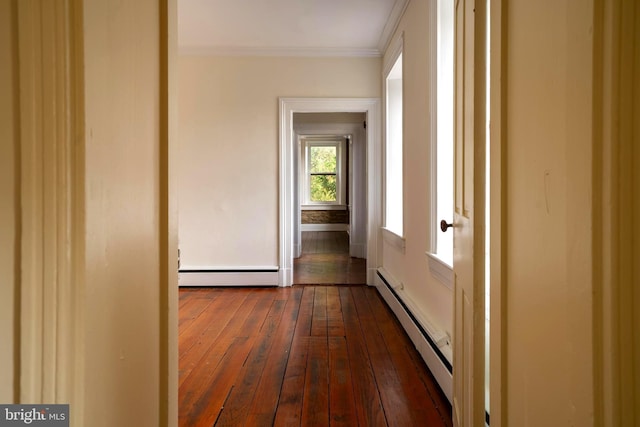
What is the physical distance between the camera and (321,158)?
10016 mm

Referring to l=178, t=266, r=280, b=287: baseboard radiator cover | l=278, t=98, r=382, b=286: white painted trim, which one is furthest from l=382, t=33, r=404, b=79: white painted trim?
l=178, t=266, r=280, b=287: baseboard radiator cover

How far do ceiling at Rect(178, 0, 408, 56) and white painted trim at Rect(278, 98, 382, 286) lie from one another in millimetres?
553

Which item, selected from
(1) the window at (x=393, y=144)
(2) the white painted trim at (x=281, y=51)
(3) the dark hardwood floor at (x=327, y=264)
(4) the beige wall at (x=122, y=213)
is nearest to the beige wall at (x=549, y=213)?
(4) the beige wall at (x=122, y=213)

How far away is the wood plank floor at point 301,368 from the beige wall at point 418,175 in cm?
38

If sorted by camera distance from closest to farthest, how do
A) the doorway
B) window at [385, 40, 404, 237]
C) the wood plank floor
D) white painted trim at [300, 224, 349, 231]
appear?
the wood plank floor, window at [385, 40, 404, 237], the doorway, white painted trim at [300, 224, 349, 231]

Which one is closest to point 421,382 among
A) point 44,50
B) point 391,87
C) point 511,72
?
point 511,72

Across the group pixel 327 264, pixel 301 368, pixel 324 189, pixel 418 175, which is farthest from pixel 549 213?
pixel 324 189

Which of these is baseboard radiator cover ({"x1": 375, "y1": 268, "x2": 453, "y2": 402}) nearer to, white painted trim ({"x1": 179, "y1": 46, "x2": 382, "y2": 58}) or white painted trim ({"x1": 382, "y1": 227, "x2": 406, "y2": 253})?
white painted trim ({"x1": 382, "y1": 227, "x2": 406, "y2": 253})

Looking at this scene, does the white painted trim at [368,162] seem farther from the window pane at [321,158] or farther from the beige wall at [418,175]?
the window pane at [321,158]

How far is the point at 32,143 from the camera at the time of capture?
0.66m

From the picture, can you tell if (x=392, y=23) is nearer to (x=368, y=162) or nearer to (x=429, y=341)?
(x=368, y=162)

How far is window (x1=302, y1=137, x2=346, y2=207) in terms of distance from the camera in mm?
9930

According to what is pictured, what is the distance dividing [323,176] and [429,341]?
782 cm
